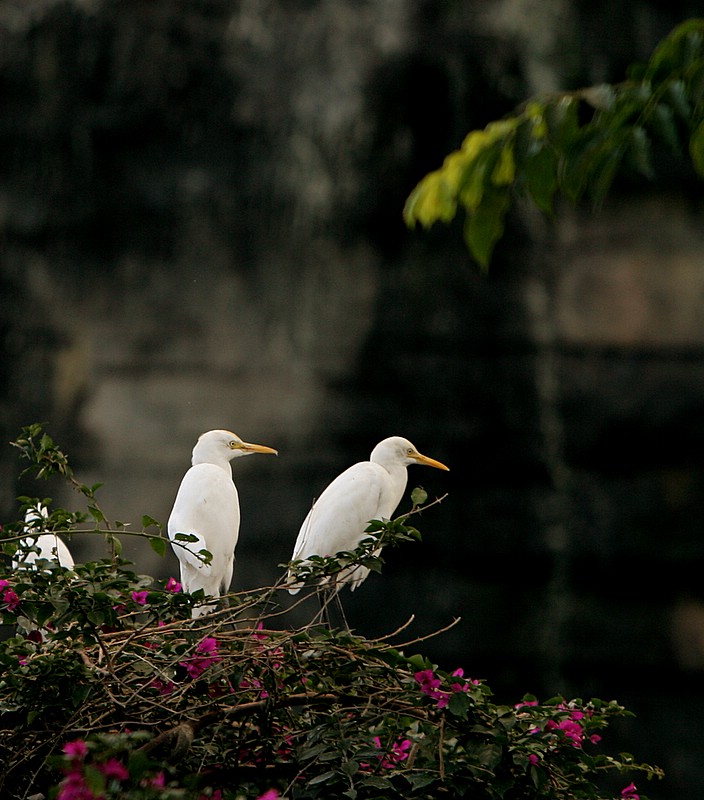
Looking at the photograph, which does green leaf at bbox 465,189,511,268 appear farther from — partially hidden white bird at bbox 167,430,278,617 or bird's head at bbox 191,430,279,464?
bird's head at bbox 191,430,279,464

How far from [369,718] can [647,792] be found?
2330 mm

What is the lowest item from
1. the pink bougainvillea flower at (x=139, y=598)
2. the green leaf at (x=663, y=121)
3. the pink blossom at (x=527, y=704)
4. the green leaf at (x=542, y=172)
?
the pink blossom at (x=527, y=704)

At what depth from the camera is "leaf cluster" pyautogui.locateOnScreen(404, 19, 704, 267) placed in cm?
110

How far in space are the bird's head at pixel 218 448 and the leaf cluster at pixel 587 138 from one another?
152 cm

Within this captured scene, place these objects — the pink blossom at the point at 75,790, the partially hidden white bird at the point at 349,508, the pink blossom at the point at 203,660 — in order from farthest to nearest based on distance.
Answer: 1. the partially hidden white bird at the point at 349,508
2. the pink blossom at the point at 203,660
3. the pink blossom at the point at 75,790

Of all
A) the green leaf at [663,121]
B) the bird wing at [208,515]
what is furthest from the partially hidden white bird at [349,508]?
the green leaf at [663,121]

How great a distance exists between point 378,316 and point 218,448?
1154 mm

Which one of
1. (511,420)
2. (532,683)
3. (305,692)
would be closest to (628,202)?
(511,420)

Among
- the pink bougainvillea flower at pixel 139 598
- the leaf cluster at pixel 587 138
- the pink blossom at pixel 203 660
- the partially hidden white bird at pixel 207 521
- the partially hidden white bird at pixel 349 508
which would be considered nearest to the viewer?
the leaf cluster at pixel 587 138

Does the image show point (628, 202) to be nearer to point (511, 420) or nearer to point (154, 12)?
point (511, 420)

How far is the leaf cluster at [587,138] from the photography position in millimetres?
1102

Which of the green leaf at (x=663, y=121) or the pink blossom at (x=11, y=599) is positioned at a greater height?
the green leaf at (x=663, y=121)

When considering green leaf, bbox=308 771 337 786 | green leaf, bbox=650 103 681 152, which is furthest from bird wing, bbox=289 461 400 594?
green leaf, bbox=650 103 681 152

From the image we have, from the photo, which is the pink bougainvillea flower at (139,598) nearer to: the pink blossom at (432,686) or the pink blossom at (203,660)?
the pink blossom at (203,660)
